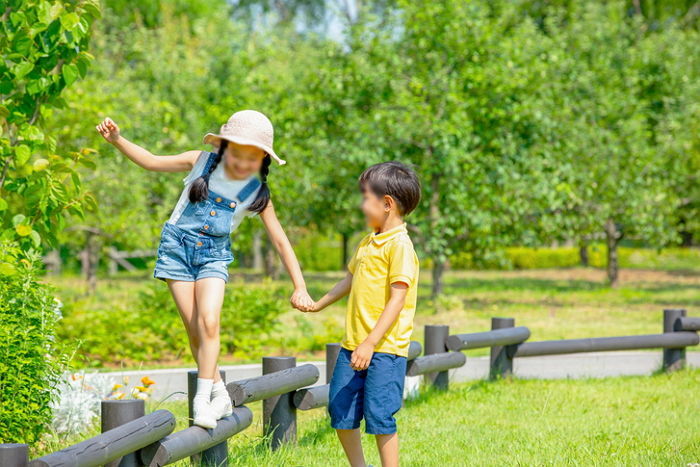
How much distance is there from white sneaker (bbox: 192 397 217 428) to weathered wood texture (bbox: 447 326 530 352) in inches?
136

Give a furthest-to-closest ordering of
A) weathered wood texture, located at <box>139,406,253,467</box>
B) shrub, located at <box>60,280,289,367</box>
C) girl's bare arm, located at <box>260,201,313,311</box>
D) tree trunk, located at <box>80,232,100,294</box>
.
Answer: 1. tree trunk, located at <box>80,232,100,294</box>
2. shrub, located at <box>60,280,289,367</box>
3. girl's bare arm, located at <box>260,201,313,311</box>
4. weathered wood texture, located at <box>139,406,253,467</box>

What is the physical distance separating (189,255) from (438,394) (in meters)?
3.60

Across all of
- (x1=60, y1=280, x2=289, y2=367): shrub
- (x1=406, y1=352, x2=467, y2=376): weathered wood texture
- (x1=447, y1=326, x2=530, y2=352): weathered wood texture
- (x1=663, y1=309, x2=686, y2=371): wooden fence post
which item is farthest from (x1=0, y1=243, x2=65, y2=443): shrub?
(x1=663, y1=309, x2=686, y2=371): wooden fence post

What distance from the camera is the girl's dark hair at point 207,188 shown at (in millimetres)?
4031

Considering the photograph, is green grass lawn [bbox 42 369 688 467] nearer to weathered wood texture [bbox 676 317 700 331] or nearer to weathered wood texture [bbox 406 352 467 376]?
weathered wood texture [bbox 406 352 467 376]

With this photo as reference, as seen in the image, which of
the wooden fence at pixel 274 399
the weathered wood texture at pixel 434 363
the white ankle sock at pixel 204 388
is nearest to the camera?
the wooden fence at pixel 274 399

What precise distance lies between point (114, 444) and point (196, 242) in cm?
103

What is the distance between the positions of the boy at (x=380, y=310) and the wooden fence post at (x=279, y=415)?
117 cm

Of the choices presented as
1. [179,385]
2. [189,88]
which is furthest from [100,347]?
[189,88]

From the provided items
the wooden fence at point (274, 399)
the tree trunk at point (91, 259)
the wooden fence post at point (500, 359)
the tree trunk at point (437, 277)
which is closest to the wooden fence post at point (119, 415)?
the wooden fence at point (274, 399)

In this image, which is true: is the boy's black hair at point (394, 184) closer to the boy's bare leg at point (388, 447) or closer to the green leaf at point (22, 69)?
the boy's bare leg at point (388, 447)

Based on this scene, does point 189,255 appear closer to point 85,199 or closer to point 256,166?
point 256,166

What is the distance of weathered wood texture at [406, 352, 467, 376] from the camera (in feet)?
21.5

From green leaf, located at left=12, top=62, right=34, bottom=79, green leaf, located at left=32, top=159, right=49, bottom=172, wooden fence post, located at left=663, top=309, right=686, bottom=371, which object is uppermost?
green leaf, located at left=12, top=62, right=34, bottom=79
